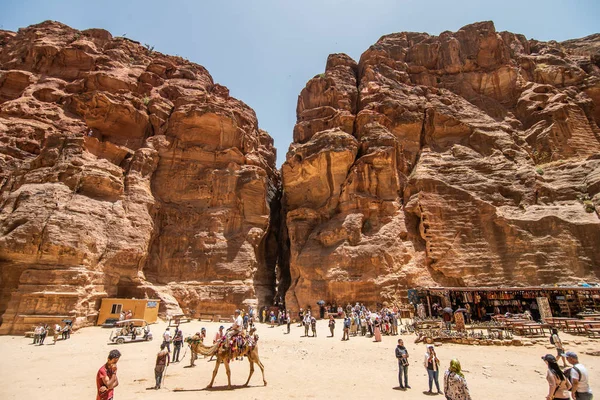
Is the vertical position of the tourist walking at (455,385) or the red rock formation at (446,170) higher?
the red rock formation at (446,170)

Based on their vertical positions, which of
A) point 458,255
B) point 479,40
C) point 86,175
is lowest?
point 458,255

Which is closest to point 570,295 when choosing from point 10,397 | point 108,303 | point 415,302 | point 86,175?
point 415,302

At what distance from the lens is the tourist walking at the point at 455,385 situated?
6074 mm

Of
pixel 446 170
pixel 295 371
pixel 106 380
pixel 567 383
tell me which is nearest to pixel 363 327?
pixel 295 371

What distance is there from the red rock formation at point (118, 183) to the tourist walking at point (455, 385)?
1005 inches

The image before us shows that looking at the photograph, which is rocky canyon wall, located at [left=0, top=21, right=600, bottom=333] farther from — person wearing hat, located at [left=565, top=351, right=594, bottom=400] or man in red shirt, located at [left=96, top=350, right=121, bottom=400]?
person wearing hat, located at [left=565, top=351, right=594, bottom=400]

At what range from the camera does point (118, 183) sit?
1202 inches

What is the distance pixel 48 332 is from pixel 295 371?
1951cm

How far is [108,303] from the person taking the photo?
984 inches

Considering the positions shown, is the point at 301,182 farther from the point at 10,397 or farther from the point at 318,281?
the point at 10,397

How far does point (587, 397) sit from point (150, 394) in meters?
10.6

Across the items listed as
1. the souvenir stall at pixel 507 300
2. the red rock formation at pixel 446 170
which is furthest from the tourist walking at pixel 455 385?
the red rock formation at pixel 446 170

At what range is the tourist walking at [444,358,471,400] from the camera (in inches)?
239

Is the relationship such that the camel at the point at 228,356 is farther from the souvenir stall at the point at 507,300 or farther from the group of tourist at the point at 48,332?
the souvenir stall at the point at 507,300
